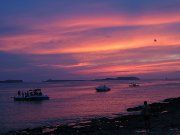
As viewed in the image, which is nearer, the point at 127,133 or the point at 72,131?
the point at 127,133

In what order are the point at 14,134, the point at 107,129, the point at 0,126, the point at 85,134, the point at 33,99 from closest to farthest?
the point at 85,134 → the point at 107,129 → the point at 14,134 → the point at 0,126 → the point at 33,99

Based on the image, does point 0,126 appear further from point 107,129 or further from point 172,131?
point 172,131

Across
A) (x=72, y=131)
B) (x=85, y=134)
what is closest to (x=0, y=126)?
(x=72, y=131)

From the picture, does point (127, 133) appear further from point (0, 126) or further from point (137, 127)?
point (0, 126)

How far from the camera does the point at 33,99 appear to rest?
318 feet

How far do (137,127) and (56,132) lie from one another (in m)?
6.97

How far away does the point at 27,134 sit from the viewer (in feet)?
112

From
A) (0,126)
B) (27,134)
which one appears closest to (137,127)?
(27,134)

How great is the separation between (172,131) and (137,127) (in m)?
5.09

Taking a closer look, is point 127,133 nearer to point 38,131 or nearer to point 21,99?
point 38,131

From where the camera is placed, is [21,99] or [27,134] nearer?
[27,134]

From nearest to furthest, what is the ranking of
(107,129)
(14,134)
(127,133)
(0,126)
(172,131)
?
1. (172,131)
2. (127,133)
3. (107,129)
4. (14,134)
5. (0,126)

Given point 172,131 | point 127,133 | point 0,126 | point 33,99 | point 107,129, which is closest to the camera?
point 172,131

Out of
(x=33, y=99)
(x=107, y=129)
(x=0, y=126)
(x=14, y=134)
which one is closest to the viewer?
(x=107, y=129)
